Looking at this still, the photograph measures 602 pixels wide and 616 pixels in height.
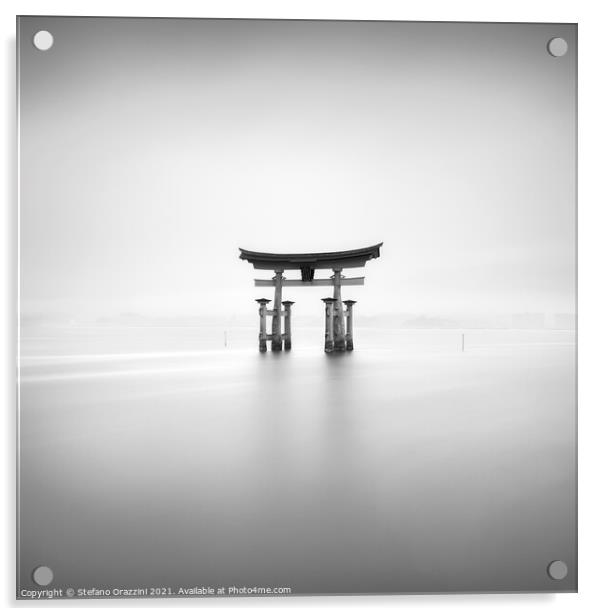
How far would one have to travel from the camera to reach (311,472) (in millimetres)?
1320

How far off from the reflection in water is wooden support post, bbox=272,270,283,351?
49 mm

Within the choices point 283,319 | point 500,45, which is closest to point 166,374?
point 283,319

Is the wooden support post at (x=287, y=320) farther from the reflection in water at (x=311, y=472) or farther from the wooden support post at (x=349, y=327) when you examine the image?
the wooden support post at (x=349, y=327)

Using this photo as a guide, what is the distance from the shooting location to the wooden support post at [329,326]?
132cm

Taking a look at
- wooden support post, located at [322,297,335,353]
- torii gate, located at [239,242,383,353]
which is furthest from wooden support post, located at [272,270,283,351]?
wooden support post, located at [322,297,335,353]

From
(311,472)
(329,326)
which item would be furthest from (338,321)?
(311,472)

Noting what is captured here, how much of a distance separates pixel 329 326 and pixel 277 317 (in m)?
0.15

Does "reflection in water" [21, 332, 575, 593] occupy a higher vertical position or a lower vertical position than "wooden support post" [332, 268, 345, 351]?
lower

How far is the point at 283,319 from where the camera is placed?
135 centimetres

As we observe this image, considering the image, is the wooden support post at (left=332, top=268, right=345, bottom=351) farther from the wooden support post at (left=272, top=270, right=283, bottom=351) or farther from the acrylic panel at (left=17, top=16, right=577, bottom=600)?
the wooden support post at (left=272, top=270, right=283, bottom=351)

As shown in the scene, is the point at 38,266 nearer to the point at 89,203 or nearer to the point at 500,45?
the point at 89,203

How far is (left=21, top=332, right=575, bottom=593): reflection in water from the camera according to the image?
129 centimetres

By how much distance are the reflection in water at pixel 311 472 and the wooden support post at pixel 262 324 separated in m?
0.05

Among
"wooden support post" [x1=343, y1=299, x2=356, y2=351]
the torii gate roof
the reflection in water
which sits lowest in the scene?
the reflection in water
